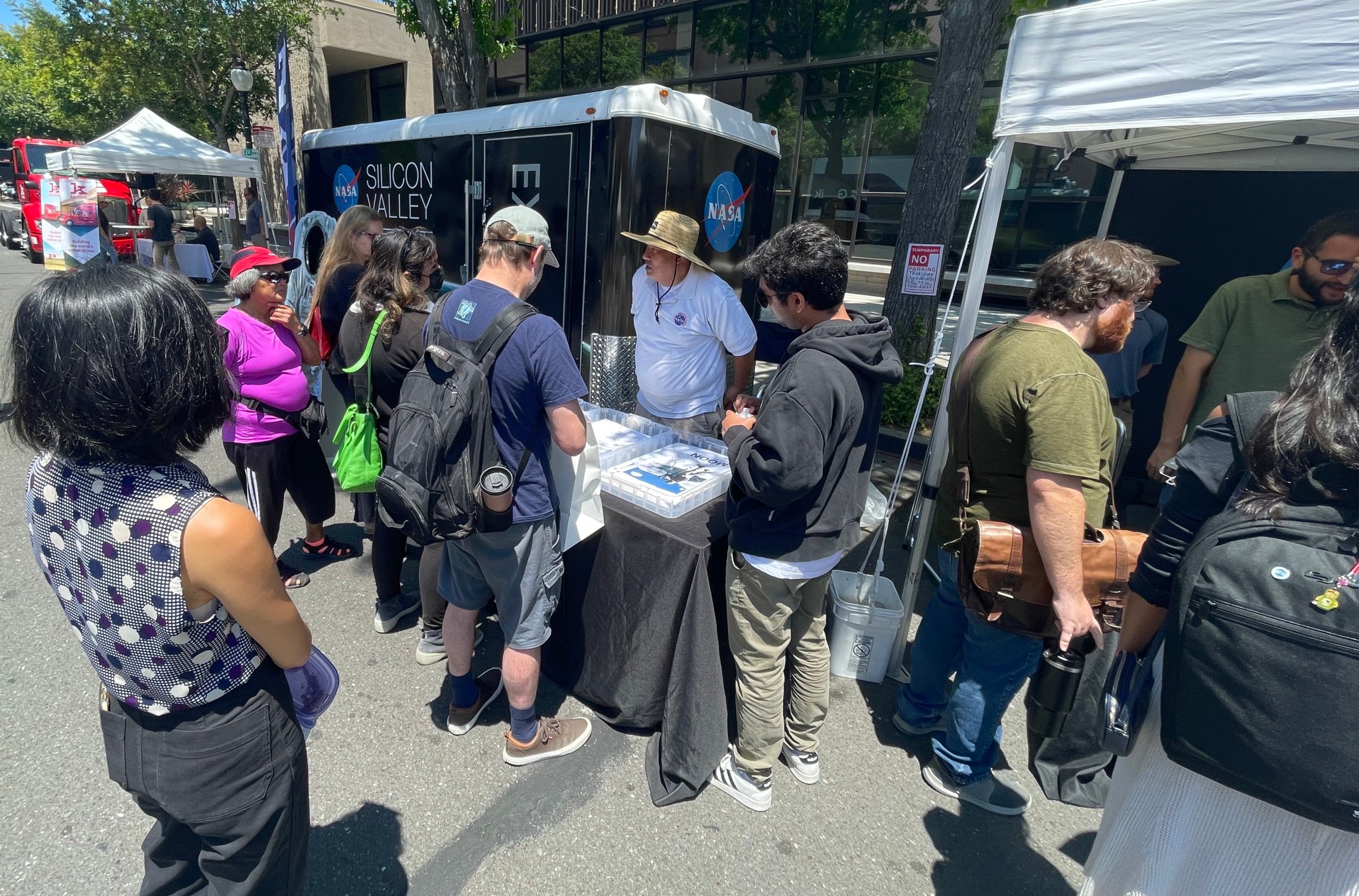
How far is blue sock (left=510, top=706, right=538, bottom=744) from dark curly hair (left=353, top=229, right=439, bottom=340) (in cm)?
154

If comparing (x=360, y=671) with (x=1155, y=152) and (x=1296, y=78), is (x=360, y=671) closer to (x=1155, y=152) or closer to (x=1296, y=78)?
(x=1296, y=78)

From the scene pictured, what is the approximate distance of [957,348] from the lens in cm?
257

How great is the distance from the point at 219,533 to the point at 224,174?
13.1 meters

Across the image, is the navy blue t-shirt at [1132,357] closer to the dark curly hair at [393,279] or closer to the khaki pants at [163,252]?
the dark curly hair at [393,279]

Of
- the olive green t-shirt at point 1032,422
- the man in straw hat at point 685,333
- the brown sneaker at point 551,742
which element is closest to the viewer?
the olive green t-shirt at point 1032,422

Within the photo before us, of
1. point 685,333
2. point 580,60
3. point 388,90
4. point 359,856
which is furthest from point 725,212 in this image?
point 388,90

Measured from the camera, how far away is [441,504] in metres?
1.90

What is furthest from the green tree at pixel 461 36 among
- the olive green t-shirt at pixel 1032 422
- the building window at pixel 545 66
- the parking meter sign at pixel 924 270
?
the olive green t-shirt at pixel 1032 422

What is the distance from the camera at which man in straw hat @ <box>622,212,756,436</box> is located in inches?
126

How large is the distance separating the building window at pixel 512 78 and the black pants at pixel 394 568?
15.6 metres

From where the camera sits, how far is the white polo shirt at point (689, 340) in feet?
10.5

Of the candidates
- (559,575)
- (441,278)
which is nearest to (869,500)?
(559,575)

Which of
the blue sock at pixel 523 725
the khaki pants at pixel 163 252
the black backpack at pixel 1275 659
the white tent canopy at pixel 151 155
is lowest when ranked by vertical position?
the blue sock at pixel 523 725

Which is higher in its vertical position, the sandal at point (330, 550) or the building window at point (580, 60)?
the building window at point (580, 60)
